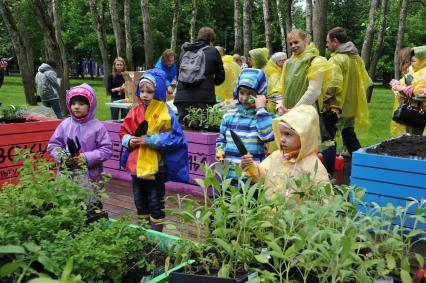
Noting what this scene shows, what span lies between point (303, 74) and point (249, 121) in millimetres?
1759

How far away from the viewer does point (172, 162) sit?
13.1 feet

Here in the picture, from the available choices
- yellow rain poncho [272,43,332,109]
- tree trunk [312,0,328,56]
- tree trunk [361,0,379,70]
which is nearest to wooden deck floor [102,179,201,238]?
yellow rain poncho [272,43,332,109]

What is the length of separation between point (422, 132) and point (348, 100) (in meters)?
1.16

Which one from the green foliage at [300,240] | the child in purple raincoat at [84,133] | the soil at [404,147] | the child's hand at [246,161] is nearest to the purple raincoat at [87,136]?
the child in purple raincoat at [84,133]

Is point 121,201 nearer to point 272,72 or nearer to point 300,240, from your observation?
point 272,72

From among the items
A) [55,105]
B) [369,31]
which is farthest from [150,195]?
[369,31]

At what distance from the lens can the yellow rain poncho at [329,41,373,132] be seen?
6.13 meters

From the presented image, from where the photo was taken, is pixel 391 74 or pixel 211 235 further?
pixel 391 74

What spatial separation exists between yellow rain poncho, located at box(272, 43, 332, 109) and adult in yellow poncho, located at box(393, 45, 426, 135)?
2.94 ft

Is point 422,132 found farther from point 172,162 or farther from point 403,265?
point 403,265

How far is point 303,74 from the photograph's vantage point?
17.4ft

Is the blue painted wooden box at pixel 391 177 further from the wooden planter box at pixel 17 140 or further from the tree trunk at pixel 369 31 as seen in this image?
the tree trunk at pixel 369 31

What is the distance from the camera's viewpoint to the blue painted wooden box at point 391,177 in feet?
13.6

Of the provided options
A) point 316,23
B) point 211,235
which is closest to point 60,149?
point 211,235
